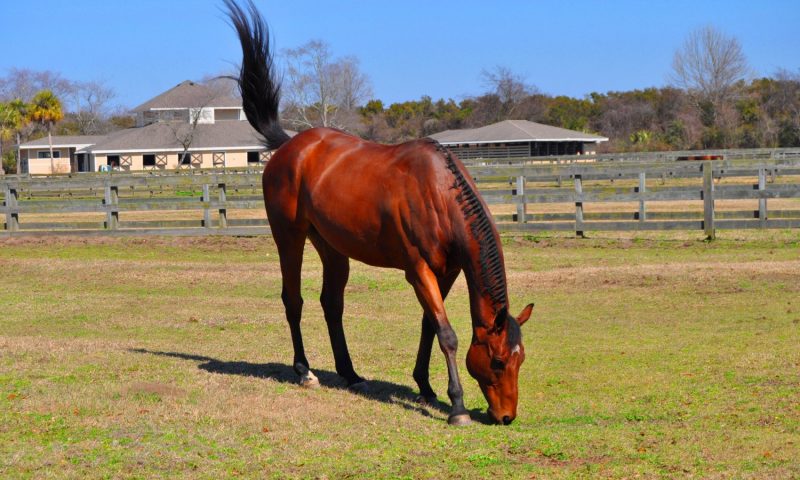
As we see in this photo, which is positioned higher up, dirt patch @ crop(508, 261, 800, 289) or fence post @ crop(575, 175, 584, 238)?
fence post @ crop(575, 175, 584, 238)

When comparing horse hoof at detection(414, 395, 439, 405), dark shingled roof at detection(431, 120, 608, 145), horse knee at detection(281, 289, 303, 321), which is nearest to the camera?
horse hoof at detection(414, 395, 439, 405)

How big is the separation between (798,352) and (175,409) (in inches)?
215

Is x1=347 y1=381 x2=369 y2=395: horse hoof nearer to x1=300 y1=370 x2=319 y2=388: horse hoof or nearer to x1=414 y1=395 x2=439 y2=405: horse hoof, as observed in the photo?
x1=300 y1=370 x2=319 y2=388: horse hoof

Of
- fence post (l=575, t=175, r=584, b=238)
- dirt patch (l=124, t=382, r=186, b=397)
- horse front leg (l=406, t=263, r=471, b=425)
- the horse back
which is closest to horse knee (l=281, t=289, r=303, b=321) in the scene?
the horse back

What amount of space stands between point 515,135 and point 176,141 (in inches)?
1069

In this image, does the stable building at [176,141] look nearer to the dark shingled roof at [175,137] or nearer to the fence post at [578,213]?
the dark shingled roof at [175,137]

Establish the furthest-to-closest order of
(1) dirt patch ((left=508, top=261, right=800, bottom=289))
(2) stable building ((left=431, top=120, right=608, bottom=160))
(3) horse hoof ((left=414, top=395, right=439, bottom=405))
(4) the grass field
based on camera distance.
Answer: (2) stable building ((left=431, top=120, right=608, bottom=160)) < (1) dirt patch ((left=508, top=261, right=800, bottom=289)) < (3) horse hoof ((left=414, top=395, right=439, bottom=405)) < (4) the grass field

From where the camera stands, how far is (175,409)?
7.08 metres

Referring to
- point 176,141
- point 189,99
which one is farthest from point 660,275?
point 189,99

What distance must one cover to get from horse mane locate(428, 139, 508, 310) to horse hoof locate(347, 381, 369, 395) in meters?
1.72

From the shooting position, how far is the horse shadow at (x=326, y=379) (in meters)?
7.46

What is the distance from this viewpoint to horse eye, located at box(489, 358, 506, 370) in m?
6.77

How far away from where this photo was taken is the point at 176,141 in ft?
260

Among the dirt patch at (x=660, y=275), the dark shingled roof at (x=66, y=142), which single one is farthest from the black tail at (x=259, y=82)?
the dark shingled roof at (x=66, y=142)
